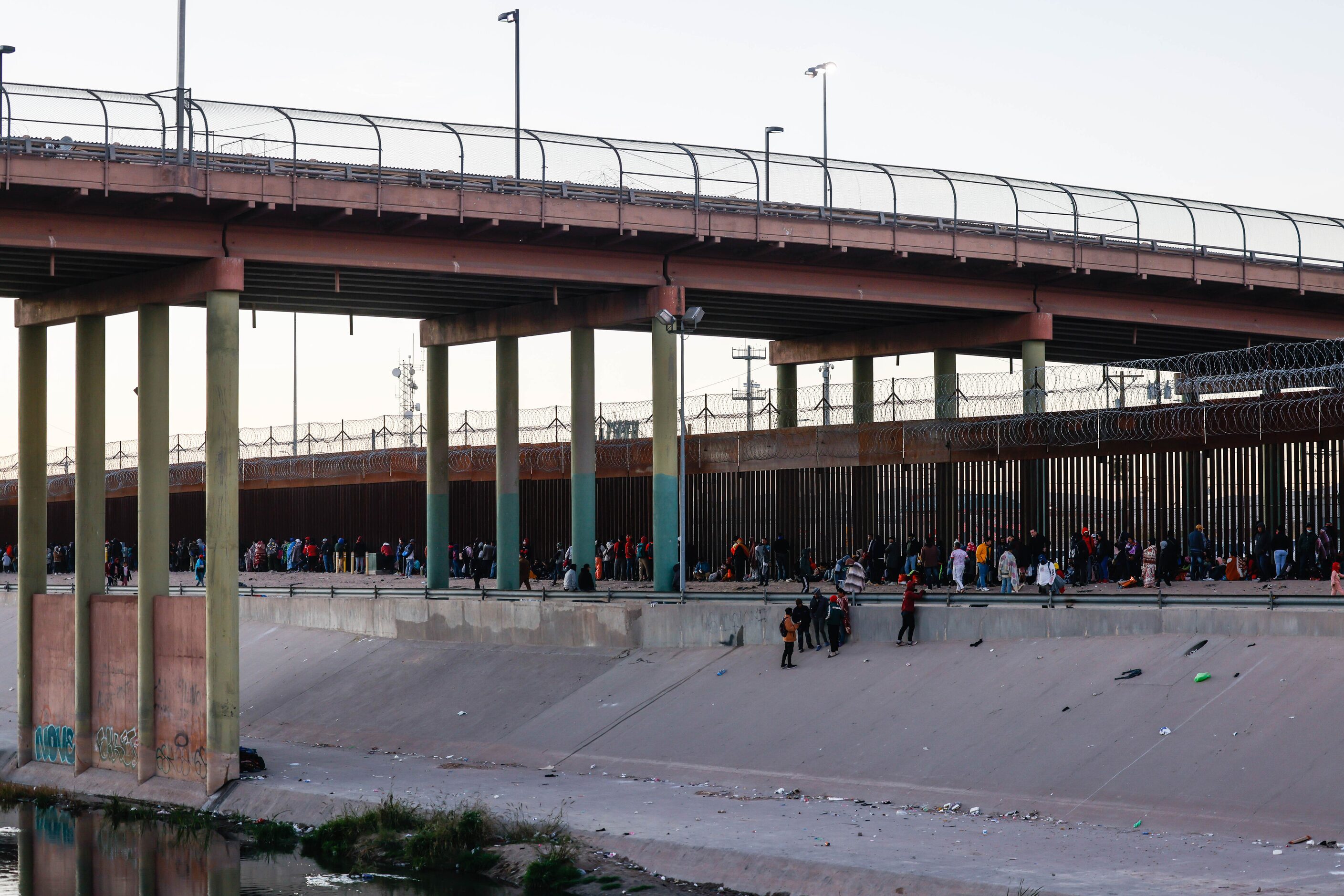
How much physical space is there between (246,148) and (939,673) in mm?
16455

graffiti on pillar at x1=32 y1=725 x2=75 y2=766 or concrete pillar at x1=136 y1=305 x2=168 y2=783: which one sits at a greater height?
concrete pillar at x1=136 y1=305 x2=168 y2=783

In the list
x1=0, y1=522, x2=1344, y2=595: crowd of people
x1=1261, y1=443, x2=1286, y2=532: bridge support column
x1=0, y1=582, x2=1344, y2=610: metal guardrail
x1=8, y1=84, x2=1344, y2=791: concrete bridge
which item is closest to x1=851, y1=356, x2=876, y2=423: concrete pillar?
x1=8, y1=84, x2=1344, y2=791: concrete bridge

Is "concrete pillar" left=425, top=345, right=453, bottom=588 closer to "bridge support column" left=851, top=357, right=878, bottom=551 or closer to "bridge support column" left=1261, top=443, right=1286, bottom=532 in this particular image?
"bridge support column" left=851, top=357, right=878, bottom=551

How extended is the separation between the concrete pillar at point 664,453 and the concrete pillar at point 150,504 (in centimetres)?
1141

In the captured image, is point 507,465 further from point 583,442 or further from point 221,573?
point 221,573

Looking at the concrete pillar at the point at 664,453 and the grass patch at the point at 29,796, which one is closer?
the grass patch at the point at 29,796

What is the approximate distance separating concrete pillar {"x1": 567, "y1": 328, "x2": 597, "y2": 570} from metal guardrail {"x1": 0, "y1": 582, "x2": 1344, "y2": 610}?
2.14 meters

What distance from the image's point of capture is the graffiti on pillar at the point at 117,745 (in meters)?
33.7

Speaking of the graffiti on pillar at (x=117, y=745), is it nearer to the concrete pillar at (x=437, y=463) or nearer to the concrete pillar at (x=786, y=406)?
the concrete pillar at (x=437, y=463)

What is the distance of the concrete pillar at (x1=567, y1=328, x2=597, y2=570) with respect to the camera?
141 ft

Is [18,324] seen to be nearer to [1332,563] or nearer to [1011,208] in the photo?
[1011,208]

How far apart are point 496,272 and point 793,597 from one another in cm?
970

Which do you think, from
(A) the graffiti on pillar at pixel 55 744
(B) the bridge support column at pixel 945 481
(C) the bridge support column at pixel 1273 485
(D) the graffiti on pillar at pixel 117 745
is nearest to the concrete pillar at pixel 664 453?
(B) the bridge support column at pixel 945 481

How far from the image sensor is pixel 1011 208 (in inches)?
1665
